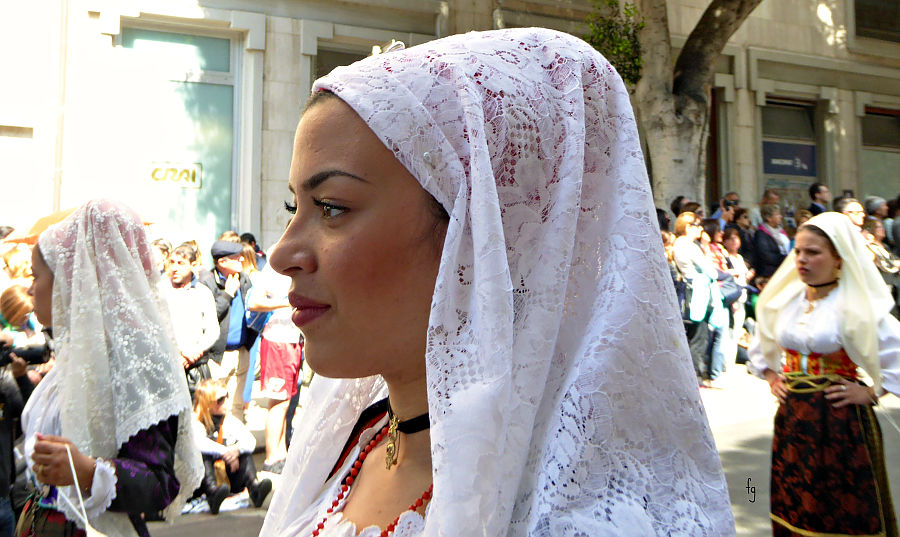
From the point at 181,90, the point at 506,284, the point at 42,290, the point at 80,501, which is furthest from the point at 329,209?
the point at 181,90

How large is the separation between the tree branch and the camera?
957 centimetres

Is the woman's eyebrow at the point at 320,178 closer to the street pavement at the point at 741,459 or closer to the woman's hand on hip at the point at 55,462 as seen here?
the woman's hand on hip at the point at 55,462

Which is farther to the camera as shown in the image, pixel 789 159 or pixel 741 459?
pixel 789 159

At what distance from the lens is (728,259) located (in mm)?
9820

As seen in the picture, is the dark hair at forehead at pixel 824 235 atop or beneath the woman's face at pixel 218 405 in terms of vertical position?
atop

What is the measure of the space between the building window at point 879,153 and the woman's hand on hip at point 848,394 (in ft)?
48.1

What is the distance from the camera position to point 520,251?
1257mm

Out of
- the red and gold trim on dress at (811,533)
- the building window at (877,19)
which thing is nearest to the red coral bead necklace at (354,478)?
the red and gold trim on dress at (811,533)

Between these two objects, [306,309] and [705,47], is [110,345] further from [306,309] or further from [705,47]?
[705,47]

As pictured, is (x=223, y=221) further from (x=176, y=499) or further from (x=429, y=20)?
(x=176, y=499)

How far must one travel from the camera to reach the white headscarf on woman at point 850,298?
4113mm

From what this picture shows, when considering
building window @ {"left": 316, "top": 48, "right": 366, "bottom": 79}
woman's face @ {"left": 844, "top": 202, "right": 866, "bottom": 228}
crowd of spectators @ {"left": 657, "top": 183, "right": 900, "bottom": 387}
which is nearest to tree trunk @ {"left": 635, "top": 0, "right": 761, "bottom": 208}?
crowd of spectators @ {"left": 657, "top": 183, "right": 900, "bottom": 387}

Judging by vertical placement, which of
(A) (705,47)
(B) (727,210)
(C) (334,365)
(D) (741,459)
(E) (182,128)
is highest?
(A) (705,47)

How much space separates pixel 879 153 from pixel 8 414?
1835 cm
